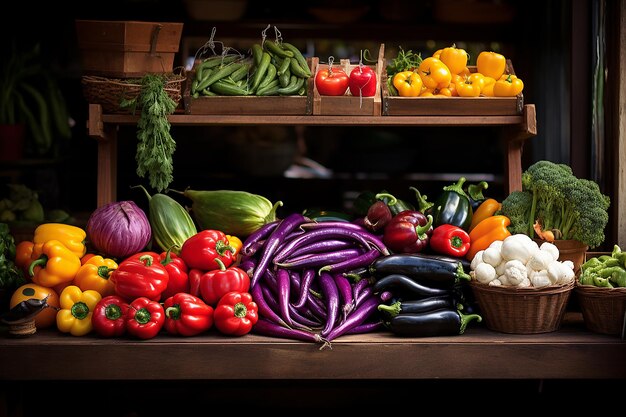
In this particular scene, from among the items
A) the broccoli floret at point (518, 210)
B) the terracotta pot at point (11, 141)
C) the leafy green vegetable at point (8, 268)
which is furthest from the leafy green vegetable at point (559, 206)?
the terracotta pot at point (11, 141)

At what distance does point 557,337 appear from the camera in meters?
3.77

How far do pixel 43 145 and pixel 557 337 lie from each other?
435 cm

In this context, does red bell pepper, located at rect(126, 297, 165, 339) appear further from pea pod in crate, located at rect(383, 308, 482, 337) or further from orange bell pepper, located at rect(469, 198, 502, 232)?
orange bell pepper, located at rect(469, 198, 502, 232)

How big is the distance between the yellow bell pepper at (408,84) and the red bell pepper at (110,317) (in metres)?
1.73

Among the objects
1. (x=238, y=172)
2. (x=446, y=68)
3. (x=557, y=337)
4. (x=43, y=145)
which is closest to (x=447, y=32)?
(x=238, y=172)

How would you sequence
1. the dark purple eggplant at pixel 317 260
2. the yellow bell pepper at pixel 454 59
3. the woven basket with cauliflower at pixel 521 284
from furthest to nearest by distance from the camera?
1. the yellow bell pepper at pixel 454 59
2. the dark purple eggplant at pixel 317 260
3. the woven basket with cauliflower at pixel 521 284

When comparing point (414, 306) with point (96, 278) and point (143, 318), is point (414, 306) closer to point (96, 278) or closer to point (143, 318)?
point (143, 318)

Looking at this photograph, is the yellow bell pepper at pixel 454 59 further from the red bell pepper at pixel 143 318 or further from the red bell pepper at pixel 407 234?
the red bell pepper at pixel 143 318

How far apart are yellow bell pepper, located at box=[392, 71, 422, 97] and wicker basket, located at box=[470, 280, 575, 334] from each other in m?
1.05

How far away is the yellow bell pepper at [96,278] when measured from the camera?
3.95 metres

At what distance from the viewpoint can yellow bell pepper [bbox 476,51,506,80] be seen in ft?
14.2

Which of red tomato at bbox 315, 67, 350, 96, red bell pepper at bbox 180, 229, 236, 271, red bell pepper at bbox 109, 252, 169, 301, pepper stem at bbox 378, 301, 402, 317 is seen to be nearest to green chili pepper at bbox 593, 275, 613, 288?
pepper stem at bbox 378, 301, 402, 317

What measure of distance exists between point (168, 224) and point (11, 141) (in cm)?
243

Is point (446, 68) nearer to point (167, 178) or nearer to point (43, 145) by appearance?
point (167, 178)
